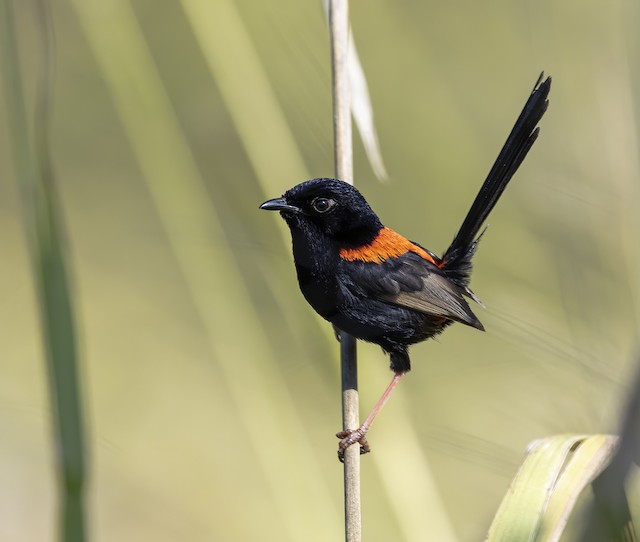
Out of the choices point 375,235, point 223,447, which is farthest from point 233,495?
point 375,235

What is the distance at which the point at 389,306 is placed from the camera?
2854 mm

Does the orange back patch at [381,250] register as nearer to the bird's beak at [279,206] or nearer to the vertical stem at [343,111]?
the bird's beak at [279,206]

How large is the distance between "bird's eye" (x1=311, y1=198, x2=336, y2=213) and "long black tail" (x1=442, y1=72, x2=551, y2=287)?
1.74ft

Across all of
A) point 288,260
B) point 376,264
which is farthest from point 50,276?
point 376,264

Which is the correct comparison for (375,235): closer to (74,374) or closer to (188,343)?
(74,374)

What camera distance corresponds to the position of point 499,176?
264 cm

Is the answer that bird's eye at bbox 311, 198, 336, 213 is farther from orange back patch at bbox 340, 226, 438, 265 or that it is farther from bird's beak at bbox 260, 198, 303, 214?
orange back patch at bbox 340, 226, 438, 265

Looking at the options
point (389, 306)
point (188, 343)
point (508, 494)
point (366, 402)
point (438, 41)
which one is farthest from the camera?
point (188, 343)

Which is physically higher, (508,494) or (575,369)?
(575,369)

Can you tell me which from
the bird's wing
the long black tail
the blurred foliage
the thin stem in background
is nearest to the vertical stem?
the blurred foliage

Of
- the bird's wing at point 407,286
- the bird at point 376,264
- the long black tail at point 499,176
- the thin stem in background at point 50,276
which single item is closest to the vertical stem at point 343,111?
the bird at point 376,264

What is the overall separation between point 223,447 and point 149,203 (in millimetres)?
2154

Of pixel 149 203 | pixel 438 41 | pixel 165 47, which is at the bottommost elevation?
pixel 149 203

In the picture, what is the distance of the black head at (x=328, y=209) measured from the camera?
2631 mm
